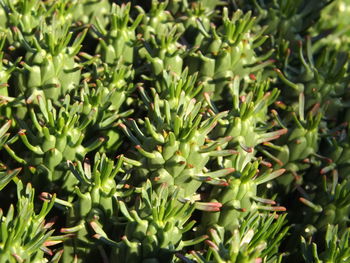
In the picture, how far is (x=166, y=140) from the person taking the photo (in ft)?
3.87

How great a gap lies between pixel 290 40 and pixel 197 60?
14.0 inches

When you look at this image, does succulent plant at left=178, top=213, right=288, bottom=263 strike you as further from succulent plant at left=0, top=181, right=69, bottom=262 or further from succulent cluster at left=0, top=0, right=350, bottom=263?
succulent plant at left=0, top=181, right=69, bottom=262

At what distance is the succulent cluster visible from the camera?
1.13 meters

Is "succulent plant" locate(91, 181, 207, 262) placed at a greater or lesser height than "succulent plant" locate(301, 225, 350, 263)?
greater

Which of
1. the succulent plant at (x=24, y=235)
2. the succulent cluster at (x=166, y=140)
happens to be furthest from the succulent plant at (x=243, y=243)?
the succulent plant at (x=24, y=235)

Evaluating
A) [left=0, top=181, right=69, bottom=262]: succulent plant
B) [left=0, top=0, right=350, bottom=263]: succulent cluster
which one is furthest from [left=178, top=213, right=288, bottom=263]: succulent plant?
[left=0, top=181, right=69, bottom=262]: succulent plant

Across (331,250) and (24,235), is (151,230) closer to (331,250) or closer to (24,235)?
(24,235)

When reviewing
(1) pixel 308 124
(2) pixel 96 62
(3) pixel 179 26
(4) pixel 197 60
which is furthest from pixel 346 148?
(2) pixel 96 62

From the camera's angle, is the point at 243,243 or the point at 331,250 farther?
the point at 331,250

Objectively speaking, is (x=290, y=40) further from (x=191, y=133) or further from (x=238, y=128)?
(x=191, y=133)

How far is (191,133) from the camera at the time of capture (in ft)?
3.80

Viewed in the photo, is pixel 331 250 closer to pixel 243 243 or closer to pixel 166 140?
pixel 243 243

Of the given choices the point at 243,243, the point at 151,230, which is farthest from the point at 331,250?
the point at 151,230

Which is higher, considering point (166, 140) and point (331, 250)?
point (166, 140)
